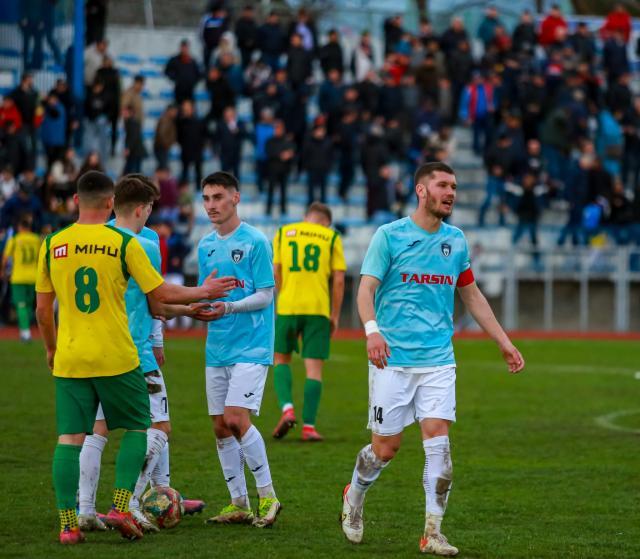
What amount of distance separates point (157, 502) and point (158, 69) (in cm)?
2623

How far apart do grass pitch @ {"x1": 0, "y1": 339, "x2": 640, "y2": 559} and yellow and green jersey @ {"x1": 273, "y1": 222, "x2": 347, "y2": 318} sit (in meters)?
1.25

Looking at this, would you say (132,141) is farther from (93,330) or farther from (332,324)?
(93,330)

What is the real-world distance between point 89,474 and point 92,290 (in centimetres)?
122

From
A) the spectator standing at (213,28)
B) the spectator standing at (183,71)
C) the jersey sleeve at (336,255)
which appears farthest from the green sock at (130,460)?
the spectator standing at (213,28)

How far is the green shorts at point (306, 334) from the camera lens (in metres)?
13.2

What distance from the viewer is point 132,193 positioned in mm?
8219

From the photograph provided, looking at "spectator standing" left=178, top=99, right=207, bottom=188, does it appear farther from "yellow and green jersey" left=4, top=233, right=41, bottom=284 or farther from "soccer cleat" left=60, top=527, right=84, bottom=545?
"soccer cleat" left=60, top=527, right=84, bottom=545

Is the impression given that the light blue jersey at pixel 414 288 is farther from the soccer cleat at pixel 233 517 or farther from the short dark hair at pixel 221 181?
the soccer cleat at pixel 233 517

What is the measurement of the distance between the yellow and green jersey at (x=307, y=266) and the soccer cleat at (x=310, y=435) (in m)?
1.15

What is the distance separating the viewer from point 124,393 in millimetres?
7664

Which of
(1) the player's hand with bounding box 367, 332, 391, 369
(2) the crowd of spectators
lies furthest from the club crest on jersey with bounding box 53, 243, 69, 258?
(2) the crowd of spectators

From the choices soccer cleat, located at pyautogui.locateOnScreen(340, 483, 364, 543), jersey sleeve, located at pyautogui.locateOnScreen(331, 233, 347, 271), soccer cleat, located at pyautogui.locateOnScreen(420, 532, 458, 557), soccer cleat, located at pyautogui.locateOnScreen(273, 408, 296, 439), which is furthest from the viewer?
jersey sleeve, located at pyautogui.locateOnScreen(331, 233, 347, 271)

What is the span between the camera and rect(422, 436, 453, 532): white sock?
25.0 ft

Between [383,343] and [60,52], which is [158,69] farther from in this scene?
[383,343]
